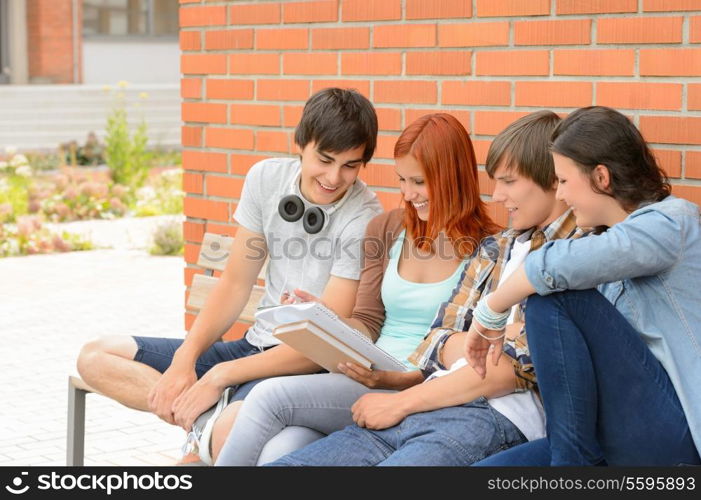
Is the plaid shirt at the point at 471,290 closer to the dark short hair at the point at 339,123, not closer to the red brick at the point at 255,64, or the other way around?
the dark short hair at the point at 339,123

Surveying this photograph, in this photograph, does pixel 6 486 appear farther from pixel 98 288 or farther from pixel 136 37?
pixel 136 37

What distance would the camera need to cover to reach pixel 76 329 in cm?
736

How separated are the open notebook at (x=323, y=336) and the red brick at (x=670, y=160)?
1.02m

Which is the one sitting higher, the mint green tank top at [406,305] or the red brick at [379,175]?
the red brick at [379,175]

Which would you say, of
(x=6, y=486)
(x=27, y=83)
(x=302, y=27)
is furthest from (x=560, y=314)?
(x=27, y=83)

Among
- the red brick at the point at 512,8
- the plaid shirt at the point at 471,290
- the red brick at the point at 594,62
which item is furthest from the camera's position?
the red brick at the point at 512,8

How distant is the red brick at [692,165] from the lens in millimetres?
3191

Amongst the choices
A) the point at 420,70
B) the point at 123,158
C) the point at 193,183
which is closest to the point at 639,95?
the point at 420,70

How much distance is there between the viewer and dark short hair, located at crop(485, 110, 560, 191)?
3018 mm

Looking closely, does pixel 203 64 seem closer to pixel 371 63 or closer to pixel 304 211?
pixel 371 63

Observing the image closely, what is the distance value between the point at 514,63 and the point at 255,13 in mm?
1430

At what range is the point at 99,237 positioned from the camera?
11195mm

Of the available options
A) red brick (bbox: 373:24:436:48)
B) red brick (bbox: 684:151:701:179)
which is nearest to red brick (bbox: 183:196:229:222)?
red brick (bbox: 373:24:436:48)

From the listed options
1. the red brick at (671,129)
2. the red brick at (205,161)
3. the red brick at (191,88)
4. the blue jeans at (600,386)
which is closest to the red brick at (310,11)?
the red brick at (191,88)
